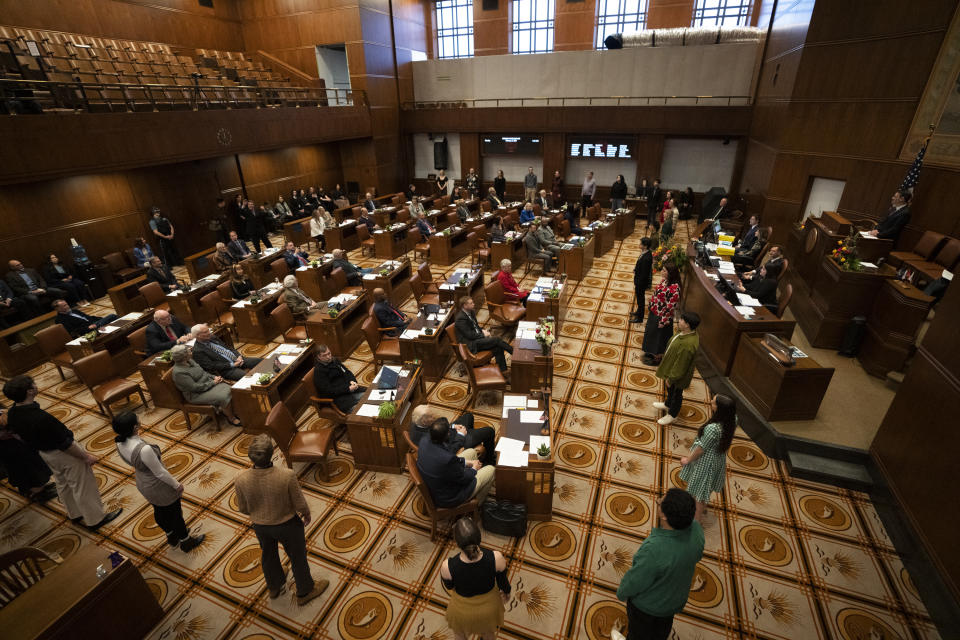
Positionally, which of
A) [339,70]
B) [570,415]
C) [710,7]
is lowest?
[570,415]

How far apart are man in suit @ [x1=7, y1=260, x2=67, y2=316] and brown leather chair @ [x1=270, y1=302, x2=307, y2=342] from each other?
5931 millimetres

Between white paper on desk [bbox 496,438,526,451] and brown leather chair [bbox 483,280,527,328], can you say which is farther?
brown leather chair [bbox 483,280,527,328]

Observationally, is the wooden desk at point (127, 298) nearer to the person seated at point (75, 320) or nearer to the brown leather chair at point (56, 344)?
the person seated at point (75, 320)

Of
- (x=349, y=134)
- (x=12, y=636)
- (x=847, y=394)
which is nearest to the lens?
(x=12, y=636)

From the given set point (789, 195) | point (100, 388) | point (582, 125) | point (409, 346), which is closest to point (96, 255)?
point (100, 388)

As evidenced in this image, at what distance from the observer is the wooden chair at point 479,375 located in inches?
230

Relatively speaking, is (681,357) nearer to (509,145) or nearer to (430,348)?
(430,348)

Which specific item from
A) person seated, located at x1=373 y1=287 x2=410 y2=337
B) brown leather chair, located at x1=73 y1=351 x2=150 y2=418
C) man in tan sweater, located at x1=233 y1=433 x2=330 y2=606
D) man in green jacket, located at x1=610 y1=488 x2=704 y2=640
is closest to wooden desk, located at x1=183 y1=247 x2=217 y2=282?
brown leather chair, located at x1=73 y1=351 x2=150 y2=418

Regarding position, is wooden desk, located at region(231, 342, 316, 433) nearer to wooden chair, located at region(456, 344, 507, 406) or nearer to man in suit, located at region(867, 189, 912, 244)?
wooden chair, located at region(456, 344, 507, 406)

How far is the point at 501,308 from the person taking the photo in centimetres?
784

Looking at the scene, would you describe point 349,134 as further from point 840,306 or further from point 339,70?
point 840,306

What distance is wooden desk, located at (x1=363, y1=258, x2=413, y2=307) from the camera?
28.8ft

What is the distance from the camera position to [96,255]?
11102 mm

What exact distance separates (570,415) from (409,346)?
98.7 inches
